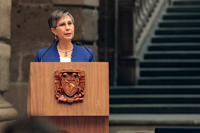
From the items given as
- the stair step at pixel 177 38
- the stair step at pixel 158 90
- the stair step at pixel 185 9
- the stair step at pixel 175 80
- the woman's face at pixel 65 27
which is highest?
the stair step at pixel 185 9

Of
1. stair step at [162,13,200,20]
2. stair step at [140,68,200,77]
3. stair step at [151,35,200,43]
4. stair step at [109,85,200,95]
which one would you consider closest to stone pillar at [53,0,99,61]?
stair step at [109,85,200,95]

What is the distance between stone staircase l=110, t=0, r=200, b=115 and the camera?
755 cm

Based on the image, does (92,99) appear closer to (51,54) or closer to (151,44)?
(51,54)

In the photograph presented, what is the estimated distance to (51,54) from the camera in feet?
8.57

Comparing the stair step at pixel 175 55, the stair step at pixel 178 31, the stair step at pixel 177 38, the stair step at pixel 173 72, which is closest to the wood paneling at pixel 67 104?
the stair step at pixel 173 72

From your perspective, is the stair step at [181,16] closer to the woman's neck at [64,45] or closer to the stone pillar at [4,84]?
the stone pillar at [4,84]

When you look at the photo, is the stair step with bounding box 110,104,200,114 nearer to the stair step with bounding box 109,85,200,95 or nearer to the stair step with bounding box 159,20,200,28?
the stair step with bounding box 109,85,200,95

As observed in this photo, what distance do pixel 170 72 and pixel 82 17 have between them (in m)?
3.85

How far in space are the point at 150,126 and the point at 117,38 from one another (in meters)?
4.08

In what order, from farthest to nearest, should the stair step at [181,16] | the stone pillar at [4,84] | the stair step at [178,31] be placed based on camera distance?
1. the stair step at [181,16]
2. the stair step at [178,31]
3. the stone pillar at [4,84]

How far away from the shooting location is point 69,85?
230 centimetres

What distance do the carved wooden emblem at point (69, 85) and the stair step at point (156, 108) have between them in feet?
17.3

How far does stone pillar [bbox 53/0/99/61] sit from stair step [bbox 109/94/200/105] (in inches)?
98.3

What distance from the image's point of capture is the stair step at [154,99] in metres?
7.73
